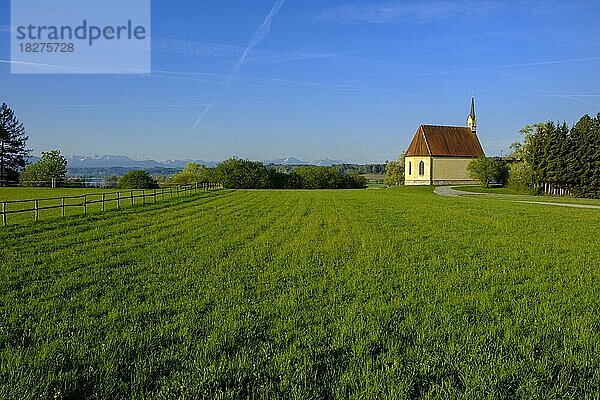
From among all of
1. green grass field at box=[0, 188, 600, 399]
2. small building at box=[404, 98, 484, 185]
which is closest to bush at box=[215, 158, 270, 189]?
small building at box=[404, 98, 484, 185]

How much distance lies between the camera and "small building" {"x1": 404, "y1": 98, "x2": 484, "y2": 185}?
91188 mm

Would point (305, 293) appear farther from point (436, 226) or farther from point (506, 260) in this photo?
point (436, 226)

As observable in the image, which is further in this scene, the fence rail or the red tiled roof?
the red tiled roof

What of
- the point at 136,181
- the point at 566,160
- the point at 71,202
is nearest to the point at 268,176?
the point at 136,181

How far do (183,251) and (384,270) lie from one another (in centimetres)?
512

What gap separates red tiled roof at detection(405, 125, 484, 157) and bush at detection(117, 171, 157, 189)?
46.4 metres

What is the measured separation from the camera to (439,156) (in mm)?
91312

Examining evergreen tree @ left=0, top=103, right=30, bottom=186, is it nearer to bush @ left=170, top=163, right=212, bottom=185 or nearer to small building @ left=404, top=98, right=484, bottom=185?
bush @ left=170, top=163, right=212, bottom=185

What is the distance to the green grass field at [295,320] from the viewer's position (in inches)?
191

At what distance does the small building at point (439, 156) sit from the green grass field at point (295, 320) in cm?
7930

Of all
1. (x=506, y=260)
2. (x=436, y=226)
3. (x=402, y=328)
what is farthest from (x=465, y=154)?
(x=402, y=328)

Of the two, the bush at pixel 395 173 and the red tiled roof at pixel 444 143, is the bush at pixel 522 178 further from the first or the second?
the bush at pixel 395 173

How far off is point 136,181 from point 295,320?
6364 centimetres

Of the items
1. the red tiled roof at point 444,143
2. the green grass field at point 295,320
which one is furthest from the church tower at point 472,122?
the green grass field at point 295,320
